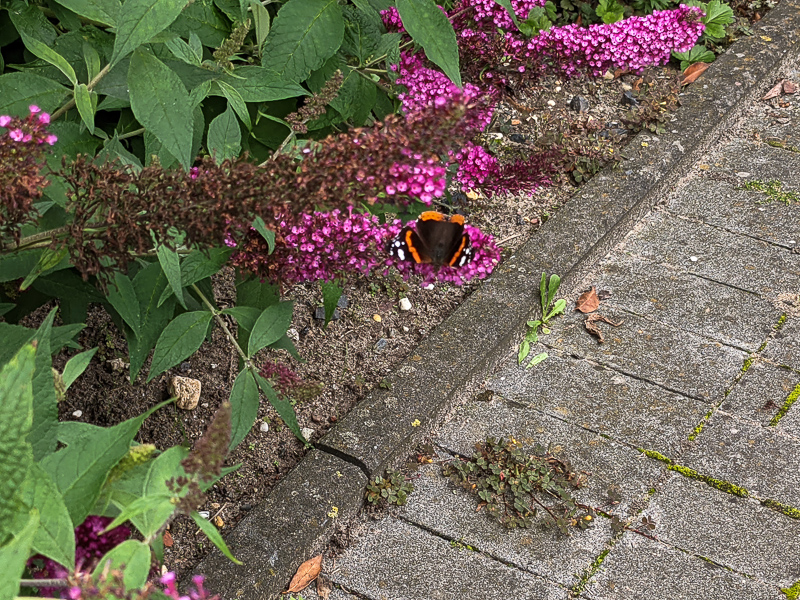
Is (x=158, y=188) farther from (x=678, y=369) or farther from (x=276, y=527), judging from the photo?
(x=678, y=369)

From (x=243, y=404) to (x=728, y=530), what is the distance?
1541 mm

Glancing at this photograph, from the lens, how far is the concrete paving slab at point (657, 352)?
11.2ft

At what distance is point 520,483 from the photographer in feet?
9.69

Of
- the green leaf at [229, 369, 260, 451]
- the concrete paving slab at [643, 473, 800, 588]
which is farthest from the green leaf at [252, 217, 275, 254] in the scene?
the concrete paving slab at [643, 473, 800, 588]

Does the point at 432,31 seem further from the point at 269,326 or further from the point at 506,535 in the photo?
the point at 506,535

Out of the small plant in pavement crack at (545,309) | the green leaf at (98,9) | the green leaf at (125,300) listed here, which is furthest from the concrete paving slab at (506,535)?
the green leaf at (98,9)

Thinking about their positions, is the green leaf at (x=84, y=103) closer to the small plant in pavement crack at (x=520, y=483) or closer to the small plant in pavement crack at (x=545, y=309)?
the small plant in pavement crack at (x=520, y=483)

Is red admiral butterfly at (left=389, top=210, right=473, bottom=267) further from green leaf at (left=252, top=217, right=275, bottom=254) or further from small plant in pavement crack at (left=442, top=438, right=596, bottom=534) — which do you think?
small plant in pavement crack at (left=442, top=438, right=596, bottom=534)

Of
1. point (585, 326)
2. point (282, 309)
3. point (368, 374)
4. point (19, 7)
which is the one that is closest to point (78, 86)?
point (19, 7)

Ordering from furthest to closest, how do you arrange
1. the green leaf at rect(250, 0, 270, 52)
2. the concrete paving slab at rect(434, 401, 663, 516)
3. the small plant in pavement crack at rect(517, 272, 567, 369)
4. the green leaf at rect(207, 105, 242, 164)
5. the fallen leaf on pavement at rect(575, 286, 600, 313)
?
the fallen leaf on pavement at rect(575, 286, 600, 313) → the small plant in pavement crack at rect(517, 272, 567, 369) → the concrete paving slab at rect(434, 401, 663, 516) → the green leaf at rect(250, 0, 270, 52) → the green leaf at rect(207, 105, 242, 164)

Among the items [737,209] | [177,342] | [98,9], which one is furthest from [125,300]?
[737,209]

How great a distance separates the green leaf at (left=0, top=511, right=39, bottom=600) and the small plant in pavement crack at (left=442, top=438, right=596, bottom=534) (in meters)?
2.18

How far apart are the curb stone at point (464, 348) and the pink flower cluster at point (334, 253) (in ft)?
2.36

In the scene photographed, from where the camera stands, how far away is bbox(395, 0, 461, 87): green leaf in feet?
6.73
